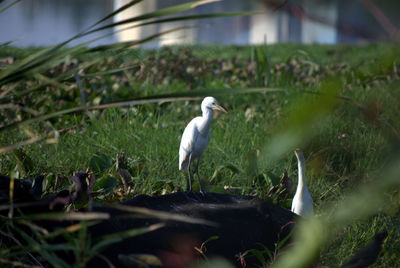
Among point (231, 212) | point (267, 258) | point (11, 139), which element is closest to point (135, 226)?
point (231, 212)

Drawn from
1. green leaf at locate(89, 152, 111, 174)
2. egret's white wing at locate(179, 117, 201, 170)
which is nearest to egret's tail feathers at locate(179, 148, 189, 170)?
egret's white wing at locate(179, 117, 201, 170)

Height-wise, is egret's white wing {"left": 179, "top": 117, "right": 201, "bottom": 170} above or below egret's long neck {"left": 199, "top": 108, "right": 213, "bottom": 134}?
below

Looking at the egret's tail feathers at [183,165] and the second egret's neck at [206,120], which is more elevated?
the second egret's neck at [206,120]

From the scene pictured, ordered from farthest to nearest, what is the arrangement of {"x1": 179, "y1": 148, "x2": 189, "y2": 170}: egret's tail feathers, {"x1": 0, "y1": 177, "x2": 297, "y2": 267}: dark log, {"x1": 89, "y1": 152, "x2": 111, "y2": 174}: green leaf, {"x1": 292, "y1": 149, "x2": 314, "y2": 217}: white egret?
{"x1": 89, "y1": 152, "x2": 111, "y2": 174}: green leaf
{"x1": 179, "y1": 148, "x2": 189, "y2": 170}: egret's tail feathers
{"x1": 292, "y1": 149, "x2": 314, "y2": 217}: white egret
{"x1": 0, "y1": 177, "x2": 297, "y2": 267}: dark log

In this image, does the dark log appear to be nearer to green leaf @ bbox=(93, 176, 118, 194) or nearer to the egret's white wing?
the egret's white wing

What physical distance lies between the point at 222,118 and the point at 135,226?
6.28 feet

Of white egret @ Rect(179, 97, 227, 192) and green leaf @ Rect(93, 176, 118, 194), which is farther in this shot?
green leaf @ Rect(93, 176, 118, 194)

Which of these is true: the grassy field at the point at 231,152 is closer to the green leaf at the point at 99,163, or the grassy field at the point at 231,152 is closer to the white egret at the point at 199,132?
the green leaf at the point at 99,163

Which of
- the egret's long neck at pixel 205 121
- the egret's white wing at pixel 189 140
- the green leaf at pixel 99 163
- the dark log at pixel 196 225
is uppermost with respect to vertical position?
the egret's long neck at pixel 205 121

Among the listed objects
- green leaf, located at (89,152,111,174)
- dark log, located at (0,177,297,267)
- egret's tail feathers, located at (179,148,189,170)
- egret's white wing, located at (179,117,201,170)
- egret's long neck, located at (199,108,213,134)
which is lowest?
dark log, located at (0,177,297,267)

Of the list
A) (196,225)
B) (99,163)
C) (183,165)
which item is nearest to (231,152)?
(183,165)

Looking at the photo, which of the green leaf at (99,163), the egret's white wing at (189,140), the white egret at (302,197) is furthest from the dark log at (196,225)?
the green leaf at (99,163)

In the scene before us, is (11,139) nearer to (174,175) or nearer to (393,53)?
(174,175)

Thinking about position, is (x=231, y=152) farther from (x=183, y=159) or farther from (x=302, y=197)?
A: (x=302, y=197)
